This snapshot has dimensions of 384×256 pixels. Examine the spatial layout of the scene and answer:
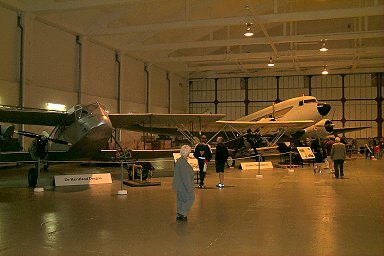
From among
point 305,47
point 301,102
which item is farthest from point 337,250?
point 305,47

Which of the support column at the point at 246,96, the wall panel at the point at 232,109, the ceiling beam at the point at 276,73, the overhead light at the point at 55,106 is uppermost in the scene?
the ceiling beam at the point at 276,73

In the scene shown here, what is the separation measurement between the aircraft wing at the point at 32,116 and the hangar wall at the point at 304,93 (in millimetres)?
28576

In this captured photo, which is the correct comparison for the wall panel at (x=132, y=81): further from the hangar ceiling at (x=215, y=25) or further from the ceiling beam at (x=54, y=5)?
the ceiling beam at (x=54, y=5)

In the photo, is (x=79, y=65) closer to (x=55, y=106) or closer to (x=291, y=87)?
(x=55, y=106)

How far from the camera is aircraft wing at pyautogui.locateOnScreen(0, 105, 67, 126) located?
1369 cm

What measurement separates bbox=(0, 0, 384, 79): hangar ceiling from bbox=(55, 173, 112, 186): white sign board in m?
8.95

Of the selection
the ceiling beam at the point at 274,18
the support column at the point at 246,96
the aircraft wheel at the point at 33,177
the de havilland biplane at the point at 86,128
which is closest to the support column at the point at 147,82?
the de havilland biplane at the point at 86,128

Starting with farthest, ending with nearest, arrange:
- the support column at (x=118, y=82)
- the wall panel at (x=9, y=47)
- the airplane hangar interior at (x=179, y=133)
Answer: the support column at (x=118, y=82)
the wall panel at (x=9, y=47)
the airplane hangar interior at (x=179, y=133)

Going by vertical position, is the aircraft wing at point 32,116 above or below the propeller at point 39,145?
above

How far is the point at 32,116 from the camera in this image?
14359 mm

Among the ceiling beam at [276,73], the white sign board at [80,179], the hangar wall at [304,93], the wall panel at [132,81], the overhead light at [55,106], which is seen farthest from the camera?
the hangar wall at [304,93]

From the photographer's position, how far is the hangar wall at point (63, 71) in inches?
774

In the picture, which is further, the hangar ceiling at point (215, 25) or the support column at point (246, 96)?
the support column at point (246, 96)

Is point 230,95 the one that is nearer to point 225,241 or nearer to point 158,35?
point 158,35
